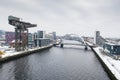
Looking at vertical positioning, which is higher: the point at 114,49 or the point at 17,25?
the point at 17,25

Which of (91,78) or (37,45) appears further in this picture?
(37,45)

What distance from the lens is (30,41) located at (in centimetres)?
13925

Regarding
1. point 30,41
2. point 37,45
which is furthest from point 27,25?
point 37,45

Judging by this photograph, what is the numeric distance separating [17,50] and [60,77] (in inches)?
2429

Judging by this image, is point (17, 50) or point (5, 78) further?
point (17, 50)

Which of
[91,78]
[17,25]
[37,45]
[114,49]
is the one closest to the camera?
[91,78]

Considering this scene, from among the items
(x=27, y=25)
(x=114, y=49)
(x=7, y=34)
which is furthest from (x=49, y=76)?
(x=7, y=34)

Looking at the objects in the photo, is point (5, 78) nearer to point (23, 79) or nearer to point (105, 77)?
point (23, 79)

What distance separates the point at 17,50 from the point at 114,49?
181ft

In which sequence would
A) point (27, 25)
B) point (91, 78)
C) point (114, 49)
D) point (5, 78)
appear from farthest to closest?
point (27, 25) < point (114, 49) < point (91, 78) < point (5, 78)

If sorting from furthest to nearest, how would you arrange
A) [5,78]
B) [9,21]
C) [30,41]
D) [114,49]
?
[30,41]
[9,21]
[114,49]
[5,78]

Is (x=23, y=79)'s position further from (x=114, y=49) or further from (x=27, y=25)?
(x=27, y=25)

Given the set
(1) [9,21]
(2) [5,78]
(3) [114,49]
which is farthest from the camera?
(1) [9,21]

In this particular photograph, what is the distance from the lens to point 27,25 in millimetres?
108250
